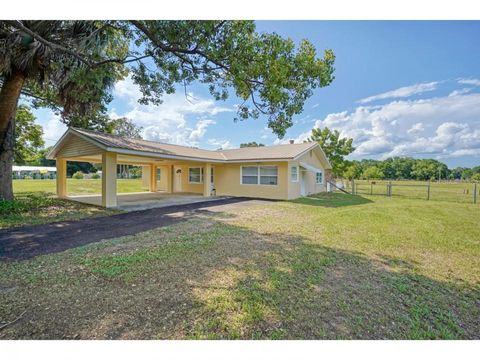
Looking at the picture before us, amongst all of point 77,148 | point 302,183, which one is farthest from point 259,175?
point 77,148

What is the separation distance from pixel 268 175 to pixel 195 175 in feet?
21.9

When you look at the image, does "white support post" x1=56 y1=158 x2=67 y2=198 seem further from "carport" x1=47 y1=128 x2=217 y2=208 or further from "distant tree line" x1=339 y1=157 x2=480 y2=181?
"distant tree line" x1=339 y1=157 x2=480 y2=181

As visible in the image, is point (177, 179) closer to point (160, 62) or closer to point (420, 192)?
point (160, 62)

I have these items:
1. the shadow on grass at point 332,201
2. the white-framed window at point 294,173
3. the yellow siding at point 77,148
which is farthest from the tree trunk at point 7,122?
the white-framed window at point 294,173

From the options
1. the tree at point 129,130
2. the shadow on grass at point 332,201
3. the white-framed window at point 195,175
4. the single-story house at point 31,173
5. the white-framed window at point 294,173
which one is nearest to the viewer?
the shadow on grass at point 332,201

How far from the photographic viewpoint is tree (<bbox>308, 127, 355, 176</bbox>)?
2417 cm

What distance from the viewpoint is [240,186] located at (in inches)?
666

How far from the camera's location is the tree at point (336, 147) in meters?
24.2

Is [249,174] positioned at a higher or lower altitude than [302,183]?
higher

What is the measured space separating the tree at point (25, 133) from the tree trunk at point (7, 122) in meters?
9.23

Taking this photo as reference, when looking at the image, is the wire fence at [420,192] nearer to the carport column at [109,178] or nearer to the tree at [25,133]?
the carport column at [109,178]

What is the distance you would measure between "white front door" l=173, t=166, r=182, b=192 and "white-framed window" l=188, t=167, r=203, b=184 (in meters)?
1.03

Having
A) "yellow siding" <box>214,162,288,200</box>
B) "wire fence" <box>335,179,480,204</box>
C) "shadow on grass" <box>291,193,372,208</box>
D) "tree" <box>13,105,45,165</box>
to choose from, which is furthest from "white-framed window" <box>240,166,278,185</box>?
"tree" <box>13,105,45,165</box>
